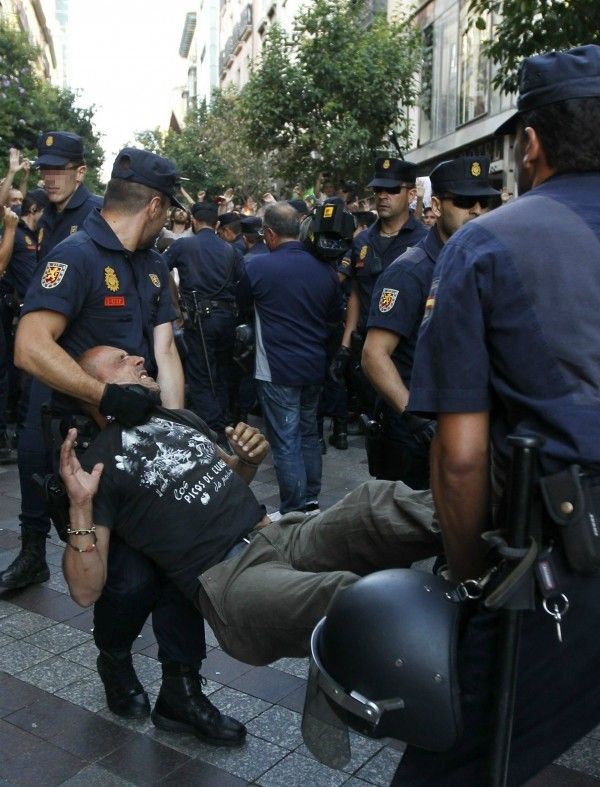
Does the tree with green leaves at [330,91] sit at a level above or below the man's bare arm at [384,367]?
above

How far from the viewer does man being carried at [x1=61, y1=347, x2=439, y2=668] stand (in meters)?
2.82

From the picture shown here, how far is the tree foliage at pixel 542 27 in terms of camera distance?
24.2 feet

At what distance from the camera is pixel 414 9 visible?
2392 centimetres

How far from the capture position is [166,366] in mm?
4254

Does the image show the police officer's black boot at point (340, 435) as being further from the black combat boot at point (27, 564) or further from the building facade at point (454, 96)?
the building facade at point (454, 96)

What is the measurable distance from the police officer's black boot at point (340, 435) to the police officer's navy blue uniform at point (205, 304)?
98cm

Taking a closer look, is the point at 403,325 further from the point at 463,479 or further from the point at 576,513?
the point at 576,513

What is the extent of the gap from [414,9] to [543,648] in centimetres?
2416

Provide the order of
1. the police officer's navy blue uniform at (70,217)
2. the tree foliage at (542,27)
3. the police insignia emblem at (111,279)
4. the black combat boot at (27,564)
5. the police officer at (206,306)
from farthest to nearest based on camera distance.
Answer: the police officer at (206,306) < the tree foliage at (542,27) < the police officer's navy blue uniform at (70,217) < the black combat boot at (27,564) < the police insignia emblem at (111,279)

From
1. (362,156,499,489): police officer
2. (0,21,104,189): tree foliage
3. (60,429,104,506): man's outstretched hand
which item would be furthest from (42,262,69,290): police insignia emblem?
(0,21,104,189): tree foliage

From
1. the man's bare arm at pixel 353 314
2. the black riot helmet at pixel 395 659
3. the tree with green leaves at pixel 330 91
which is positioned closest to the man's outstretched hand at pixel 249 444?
the black riot helmet at pixel 395 659

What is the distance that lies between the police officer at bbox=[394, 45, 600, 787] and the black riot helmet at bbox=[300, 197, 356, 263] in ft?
14.0

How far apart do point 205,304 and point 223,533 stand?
538cm

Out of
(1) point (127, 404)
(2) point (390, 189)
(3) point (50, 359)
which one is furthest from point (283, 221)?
Answer: (1) point (127, 404)
